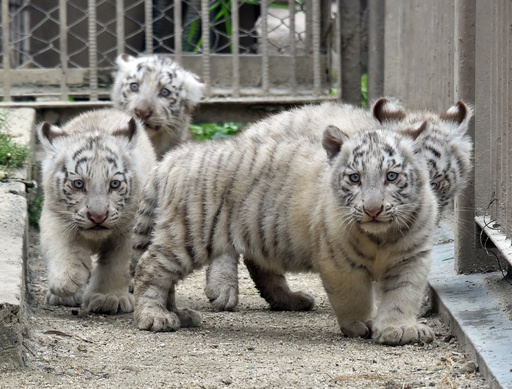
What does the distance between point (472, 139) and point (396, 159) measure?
3.59ft

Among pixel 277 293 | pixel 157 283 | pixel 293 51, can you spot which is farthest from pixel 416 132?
pixel 293 51

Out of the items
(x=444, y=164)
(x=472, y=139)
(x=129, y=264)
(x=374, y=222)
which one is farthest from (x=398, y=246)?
(x=129, y=264)

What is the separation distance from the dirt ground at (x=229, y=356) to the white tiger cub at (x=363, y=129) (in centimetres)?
12

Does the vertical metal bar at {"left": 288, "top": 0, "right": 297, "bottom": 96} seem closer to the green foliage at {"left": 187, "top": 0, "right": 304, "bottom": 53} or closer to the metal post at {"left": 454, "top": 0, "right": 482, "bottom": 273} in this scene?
the green foliage at {"left": 187, "top": 0, "right": 304, "bottom": 53}

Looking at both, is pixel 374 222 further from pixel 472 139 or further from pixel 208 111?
pixel 208 111

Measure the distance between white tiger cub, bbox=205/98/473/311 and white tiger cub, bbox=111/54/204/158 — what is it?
6.58ft

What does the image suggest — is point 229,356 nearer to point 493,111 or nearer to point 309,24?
point 493,111

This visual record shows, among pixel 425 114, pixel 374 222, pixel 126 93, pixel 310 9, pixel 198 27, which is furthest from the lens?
pixel 198 27

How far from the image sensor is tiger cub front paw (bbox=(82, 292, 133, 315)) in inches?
222

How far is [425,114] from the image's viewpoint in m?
5.78

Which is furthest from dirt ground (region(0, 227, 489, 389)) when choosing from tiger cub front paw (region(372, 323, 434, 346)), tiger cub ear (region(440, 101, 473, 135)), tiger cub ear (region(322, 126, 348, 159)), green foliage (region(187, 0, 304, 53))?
green foliage (region(187, 0, 304, 53))

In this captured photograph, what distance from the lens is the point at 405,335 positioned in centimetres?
466

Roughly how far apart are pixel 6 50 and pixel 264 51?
6.91ft

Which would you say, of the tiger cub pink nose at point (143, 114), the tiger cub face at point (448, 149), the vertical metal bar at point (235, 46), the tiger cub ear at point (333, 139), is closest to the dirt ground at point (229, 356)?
the tiger cub face at point (448, 149)
